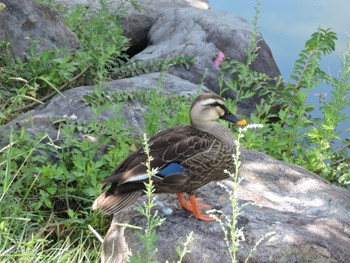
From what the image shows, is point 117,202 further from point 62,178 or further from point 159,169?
point 62,178

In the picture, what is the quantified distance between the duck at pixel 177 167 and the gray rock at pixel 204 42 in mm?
3990

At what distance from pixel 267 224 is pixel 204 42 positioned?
533 centimetres

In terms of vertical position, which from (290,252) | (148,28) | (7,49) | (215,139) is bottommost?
(148,28)

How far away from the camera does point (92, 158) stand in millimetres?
5473

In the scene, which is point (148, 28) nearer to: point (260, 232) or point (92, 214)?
point (92, 214)

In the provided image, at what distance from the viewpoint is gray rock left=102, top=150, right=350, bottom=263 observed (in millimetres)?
4039

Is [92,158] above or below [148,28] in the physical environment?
above

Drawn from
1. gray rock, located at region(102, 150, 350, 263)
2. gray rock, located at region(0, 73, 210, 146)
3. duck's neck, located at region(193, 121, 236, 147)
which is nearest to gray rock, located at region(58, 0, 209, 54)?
gray rock, located at region(0, 73, 210, 146)

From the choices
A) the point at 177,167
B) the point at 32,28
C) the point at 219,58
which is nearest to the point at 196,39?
the point at 219,58

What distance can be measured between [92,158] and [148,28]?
18.8 feet

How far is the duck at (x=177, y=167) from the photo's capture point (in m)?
4.18

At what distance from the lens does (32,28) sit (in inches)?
305

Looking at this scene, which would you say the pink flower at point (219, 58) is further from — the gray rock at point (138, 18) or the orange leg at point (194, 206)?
the orange leg at point (194, 206)

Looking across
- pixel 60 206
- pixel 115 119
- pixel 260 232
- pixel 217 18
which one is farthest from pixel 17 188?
pixel 217 18
